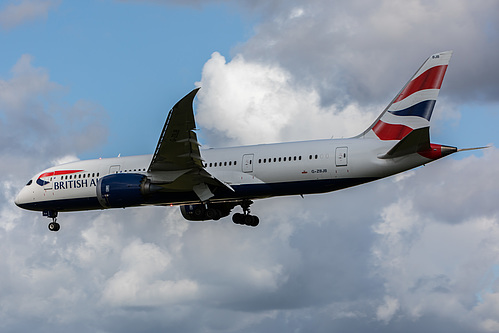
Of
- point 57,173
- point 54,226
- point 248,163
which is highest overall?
point 57,173

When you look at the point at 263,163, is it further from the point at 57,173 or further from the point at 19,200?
the point at 19,200

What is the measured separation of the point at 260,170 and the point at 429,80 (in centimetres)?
950

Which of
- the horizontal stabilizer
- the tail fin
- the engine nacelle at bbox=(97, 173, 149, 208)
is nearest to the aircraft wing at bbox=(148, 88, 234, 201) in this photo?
the engine nacelle at bbox=(97, 173, 149, 208)

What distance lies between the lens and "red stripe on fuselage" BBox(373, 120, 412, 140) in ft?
139

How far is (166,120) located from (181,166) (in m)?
4.13

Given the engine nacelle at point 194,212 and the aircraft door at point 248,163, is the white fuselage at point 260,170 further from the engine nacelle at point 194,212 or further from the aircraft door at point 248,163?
the engine nacelle at point 194,212

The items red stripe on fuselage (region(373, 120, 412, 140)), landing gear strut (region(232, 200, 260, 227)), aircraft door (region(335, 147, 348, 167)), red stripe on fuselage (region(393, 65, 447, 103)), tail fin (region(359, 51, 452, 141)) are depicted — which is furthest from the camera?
landing gear strut (region(232, 200, 260, 227))

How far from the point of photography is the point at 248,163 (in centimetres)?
4381

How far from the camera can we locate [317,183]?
1646 inches

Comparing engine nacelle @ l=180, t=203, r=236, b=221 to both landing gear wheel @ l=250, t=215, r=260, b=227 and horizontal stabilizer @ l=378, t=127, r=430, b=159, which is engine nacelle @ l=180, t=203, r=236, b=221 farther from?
horizontal stabilizer @ l=378, t=127, r=430, b=159

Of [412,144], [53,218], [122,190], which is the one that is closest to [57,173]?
[53,218]

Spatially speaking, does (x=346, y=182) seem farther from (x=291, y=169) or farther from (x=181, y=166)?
(x=181, y=166)

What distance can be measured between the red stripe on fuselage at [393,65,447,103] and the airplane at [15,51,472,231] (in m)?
0.05

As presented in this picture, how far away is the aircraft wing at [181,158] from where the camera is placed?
39.2 meters
